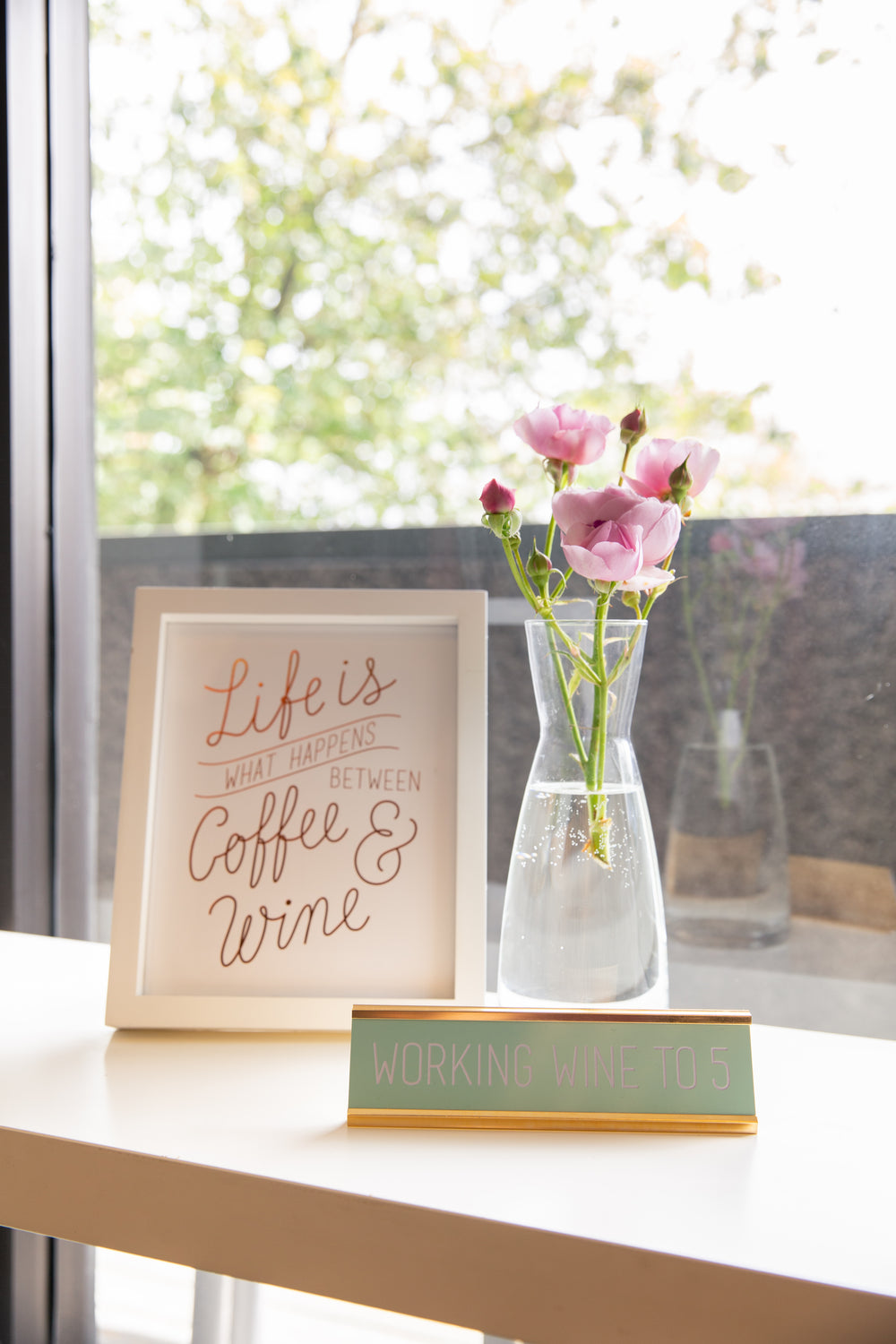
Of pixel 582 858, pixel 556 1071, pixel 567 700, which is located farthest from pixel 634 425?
pixel 556 1071

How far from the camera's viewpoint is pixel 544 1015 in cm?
59

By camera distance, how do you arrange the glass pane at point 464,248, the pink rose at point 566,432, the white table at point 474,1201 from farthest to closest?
1. the glass pane at point 464,248
2. the pink rose at point 566,432
3. the white table at point 474,1201

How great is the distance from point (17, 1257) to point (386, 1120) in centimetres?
67

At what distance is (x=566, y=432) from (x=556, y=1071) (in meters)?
0.41

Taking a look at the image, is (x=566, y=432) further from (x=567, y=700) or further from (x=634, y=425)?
(x=567, y=700)

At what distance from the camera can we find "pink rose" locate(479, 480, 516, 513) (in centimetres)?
68

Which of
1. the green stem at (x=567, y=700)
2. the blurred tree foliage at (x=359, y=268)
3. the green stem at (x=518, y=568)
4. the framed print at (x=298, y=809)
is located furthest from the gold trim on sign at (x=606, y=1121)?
the blurred tree foliage at (x=359, y=268)

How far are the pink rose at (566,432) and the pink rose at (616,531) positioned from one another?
6cm

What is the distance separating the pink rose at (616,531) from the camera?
24.3 inches

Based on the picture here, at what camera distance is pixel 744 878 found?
0.91 metres

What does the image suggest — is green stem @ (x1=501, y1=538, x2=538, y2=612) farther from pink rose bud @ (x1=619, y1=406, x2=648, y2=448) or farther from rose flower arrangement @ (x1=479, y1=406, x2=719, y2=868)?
pink rose bud @ (x1=619, y1=406, x2=648, y2=448)

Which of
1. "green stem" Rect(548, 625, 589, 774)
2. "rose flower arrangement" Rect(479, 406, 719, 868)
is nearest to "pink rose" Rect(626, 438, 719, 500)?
"rose flower arrangement" Rect(479, 406, 719, 868)

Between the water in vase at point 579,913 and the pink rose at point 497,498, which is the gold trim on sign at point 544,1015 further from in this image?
the pink rose at point 497,498

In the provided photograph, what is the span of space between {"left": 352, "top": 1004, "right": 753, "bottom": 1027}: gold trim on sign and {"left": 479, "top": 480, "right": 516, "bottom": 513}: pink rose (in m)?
0.32
